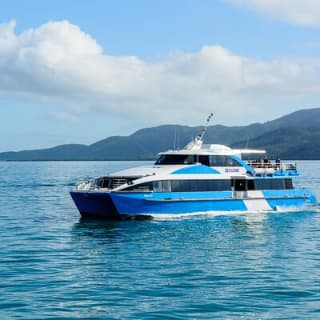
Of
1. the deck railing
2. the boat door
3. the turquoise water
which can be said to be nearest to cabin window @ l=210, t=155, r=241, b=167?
A: the boat door

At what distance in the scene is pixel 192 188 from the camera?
41.1 m

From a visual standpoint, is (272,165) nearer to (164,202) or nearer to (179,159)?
(179,159)

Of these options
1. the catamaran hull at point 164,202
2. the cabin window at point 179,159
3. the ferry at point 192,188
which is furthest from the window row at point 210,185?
the cabin window at point 179,159

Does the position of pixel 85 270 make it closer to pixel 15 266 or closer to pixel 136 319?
pixel 15 266

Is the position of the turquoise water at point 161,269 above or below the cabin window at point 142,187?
below

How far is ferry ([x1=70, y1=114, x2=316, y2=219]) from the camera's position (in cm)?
3888

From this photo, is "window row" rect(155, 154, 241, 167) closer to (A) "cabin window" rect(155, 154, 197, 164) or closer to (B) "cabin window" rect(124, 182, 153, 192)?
(A) "cabin window" rect(155, 154, 197, 164)

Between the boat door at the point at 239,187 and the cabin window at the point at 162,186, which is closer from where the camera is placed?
the cabin window at the point at 162,186

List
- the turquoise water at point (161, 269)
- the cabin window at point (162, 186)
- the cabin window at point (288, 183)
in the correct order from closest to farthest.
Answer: the turquoise water at point (161, 269) → the cabin window at point (162, 186) → the cabin window at point (288, 183)

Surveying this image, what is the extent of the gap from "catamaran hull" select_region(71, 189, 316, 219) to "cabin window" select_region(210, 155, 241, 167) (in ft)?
7.39

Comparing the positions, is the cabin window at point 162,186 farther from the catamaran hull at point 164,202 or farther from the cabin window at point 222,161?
the cabin window at point 222,161

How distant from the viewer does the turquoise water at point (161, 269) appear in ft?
59.1

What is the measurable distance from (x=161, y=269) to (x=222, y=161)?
2124 cm

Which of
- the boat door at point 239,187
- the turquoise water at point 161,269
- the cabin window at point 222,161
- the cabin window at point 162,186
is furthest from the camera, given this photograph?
the boat door at point 239,187
